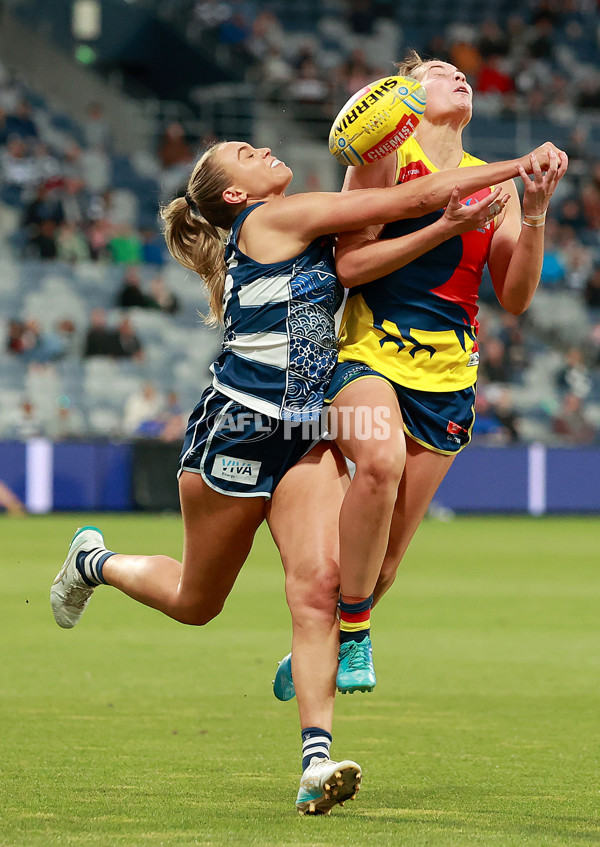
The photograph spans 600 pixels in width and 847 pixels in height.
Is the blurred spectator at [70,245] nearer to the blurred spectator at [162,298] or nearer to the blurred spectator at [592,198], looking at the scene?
the blurred spectator at [162,298]

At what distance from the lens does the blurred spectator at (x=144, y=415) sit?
62.2ft

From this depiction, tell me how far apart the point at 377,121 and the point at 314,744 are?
7.12 feet

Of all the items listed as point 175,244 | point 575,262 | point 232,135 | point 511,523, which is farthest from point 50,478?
point 175,244

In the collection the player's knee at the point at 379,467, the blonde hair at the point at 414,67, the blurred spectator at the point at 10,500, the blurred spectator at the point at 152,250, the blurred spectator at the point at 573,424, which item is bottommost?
the blurred spectator at the point at 10,500

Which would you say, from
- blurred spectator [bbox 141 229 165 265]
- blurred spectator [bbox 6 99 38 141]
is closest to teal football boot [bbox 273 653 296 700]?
blurred spectator [bbox 141 229 165 265]

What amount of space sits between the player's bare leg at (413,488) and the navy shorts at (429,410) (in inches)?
1.5

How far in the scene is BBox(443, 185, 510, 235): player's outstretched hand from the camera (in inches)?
181

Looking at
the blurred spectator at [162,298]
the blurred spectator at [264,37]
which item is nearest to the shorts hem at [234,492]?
the blurred spectator at [162,298]

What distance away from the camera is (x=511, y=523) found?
61.2 ft

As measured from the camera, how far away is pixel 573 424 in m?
21.2

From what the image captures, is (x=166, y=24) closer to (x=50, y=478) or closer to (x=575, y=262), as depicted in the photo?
(x=575, y=262)

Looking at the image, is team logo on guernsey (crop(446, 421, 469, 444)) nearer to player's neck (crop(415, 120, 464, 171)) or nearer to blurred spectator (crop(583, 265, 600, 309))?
player's neck (crop(415, 120, 464, 171))

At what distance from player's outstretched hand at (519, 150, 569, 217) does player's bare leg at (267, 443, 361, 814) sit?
1.12 meters

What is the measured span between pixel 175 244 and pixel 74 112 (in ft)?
66.4
